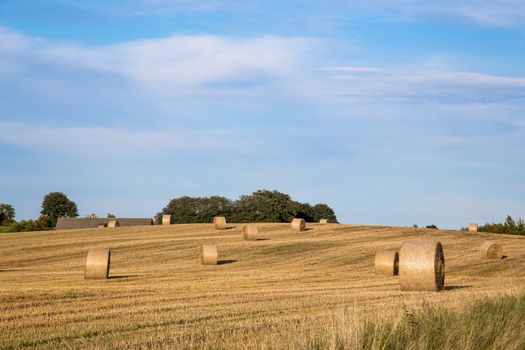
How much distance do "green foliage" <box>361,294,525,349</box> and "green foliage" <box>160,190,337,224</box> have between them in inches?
2755

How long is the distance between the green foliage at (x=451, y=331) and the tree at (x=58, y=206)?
123484 millimetres

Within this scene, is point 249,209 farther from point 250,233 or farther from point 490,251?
point 490,251

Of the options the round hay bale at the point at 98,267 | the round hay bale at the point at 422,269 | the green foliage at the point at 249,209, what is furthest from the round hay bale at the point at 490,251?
the green foliage at the point at 249,209

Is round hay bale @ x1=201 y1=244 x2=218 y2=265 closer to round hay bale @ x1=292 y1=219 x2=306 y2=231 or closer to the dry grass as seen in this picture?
the dry grass

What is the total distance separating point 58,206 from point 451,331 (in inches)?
4935

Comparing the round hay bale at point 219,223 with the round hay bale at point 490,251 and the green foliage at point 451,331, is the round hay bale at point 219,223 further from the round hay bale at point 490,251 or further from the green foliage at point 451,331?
the green foliage at point 451,331

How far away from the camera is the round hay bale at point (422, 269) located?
880 inches

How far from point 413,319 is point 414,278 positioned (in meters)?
12.2

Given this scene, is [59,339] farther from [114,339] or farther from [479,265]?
[479,265]

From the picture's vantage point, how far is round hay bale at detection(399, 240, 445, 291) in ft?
73.4

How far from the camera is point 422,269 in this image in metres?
22.4

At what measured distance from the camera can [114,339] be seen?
12203mm

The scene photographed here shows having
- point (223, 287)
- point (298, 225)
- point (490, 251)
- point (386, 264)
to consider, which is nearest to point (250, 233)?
point (298, 225)

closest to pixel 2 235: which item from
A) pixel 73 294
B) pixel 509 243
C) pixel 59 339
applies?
pixel 509 243
